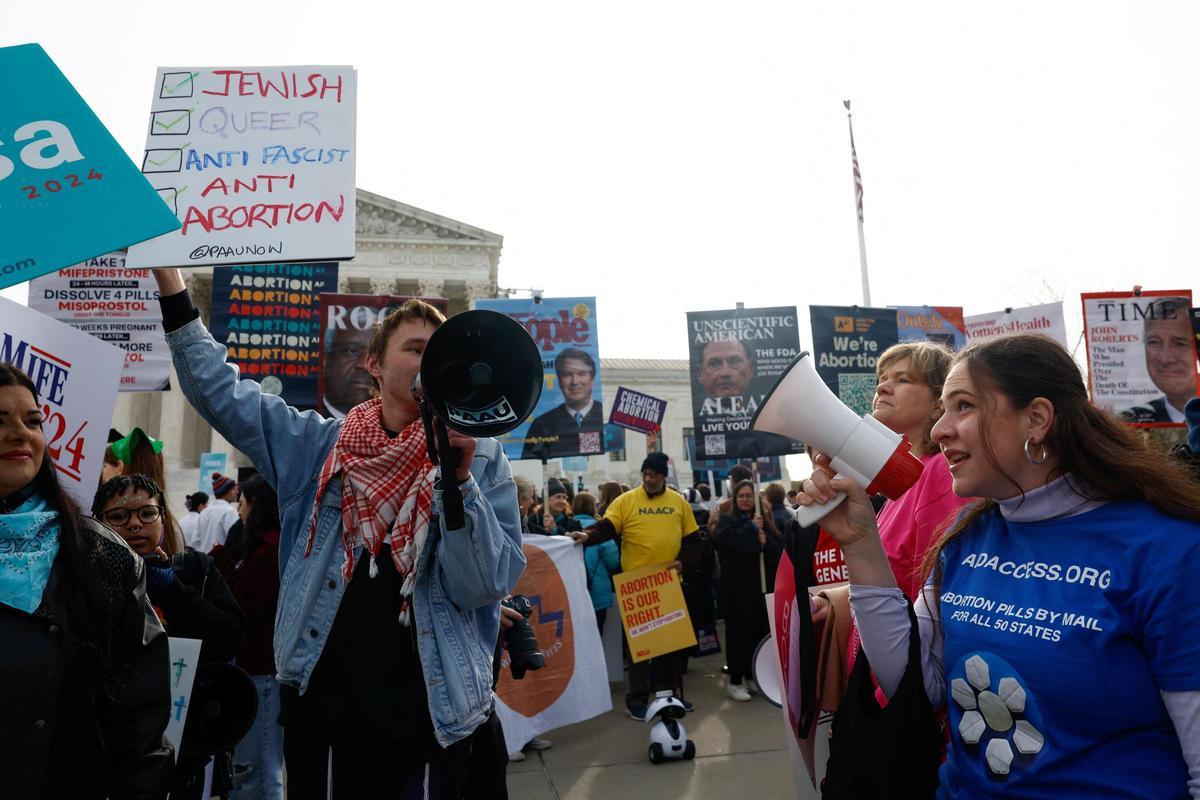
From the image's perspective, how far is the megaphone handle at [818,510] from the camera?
176cm

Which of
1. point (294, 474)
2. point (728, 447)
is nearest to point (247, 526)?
point (294, 474)

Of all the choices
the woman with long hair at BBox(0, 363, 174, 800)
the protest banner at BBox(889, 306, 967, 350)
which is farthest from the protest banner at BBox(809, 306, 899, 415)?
the woman with long hair at BBox(0, 363, 174, 800)

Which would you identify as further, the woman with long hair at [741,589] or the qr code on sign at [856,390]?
the qr code on sign at [856,390]

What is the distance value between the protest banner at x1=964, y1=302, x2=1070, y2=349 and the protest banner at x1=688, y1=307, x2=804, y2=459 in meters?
3.13

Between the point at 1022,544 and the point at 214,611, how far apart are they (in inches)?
108

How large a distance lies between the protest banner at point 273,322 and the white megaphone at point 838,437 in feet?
23.2

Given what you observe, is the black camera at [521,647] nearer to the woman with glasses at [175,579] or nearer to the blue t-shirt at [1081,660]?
the woman with glasses at [175,579]

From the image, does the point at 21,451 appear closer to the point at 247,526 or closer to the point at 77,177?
the point at 77,177

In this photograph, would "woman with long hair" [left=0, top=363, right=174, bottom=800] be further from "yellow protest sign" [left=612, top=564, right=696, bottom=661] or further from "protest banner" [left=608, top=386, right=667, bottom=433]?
"protest banner" [left=608, top=386, right=667, bottom=433]

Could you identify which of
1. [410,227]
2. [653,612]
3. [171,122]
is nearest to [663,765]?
[653,612]

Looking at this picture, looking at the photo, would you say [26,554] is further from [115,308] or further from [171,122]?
[115,308]

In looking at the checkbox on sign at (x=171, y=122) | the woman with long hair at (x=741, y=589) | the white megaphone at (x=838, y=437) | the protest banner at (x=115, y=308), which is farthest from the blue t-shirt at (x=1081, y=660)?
the protest banner at (x=115, y=308)

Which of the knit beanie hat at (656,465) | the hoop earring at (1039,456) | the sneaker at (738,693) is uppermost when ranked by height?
the knit beanie hat at (656,465)

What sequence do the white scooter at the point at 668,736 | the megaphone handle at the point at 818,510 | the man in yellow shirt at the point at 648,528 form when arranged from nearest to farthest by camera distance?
1. the megaphone handle at the point at 818,510
2. the white scooter at the point at 668,736
3. the man in yellow shirt at the point at 648,528
